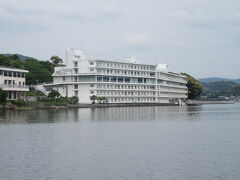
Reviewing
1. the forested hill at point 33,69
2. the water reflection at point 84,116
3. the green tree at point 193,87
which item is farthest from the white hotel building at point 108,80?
the water reflection at point 84,116

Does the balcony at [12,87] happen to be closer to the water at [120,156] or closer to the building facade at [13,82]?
the building facade at [13,82]

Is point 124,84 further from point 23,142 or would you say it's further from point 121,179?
point 121,179

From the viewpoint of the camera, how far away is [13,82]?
90.5 meters

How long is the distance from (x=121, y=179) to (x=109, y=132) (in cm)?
1823

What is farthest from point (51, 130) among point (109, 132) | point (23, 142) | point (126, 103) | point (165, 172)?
point (126, 103)

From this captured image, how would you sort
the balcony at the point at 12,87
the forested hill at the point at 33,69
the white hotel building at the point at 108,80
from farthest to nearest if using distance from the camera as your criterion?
1. the forested hill at the point at 33,69
2. the white hotel building at the point at 108,80
3. the balcony at the point at 12,87

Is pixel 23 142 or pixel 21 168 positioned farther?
pixel 23 142

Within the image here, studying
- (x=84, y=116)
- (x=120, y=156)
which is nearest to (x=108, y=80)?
(x=84, y=116)

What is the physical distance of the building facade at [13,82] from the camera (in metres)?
86.5

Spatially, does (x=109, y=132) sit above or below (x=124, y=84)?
below

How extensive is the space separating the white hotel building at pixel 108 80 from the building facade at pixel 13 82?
20.5m

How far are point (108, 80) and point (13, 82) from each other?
31.0m

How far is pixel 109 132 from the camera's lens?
123ft

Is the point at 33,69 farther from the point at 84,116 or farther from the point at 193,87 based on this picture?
the point at 193,87
